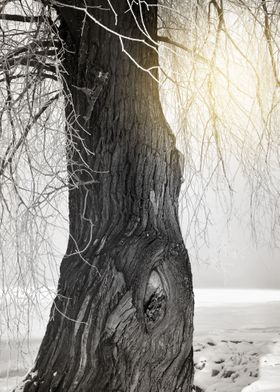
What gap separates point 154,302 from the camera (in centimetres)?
218

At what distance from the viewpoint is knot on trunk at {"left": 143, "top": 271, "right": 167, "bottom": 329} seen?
2.17 meters

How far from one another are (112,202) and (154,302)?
1.52 ft

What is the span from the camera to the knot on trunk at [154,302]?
2166mm

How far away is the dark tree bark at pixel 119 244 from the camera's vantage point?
2.14 metres

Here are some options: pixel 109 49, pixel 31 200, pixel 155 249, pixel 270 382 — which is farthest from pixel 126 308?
pixel 270 382

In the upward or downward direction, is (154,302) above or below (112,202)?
below

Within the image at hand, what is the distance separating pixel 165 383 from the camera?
2.21m

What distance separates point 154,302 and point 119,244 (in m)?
0.28

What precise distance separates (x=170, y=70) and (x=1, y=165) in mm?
1329

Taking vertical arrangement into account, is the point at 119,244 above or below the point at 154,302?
above

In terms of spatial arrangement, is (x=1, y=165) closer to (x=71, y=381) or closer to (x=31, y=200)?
(x=31, y=200)

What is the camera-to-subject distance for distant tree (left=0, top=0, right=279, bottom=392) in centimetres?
214

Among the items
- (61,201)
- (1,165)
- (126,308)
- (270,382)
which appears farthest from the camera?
(270,382)

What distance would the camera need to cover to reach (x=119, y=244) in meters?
2.26
